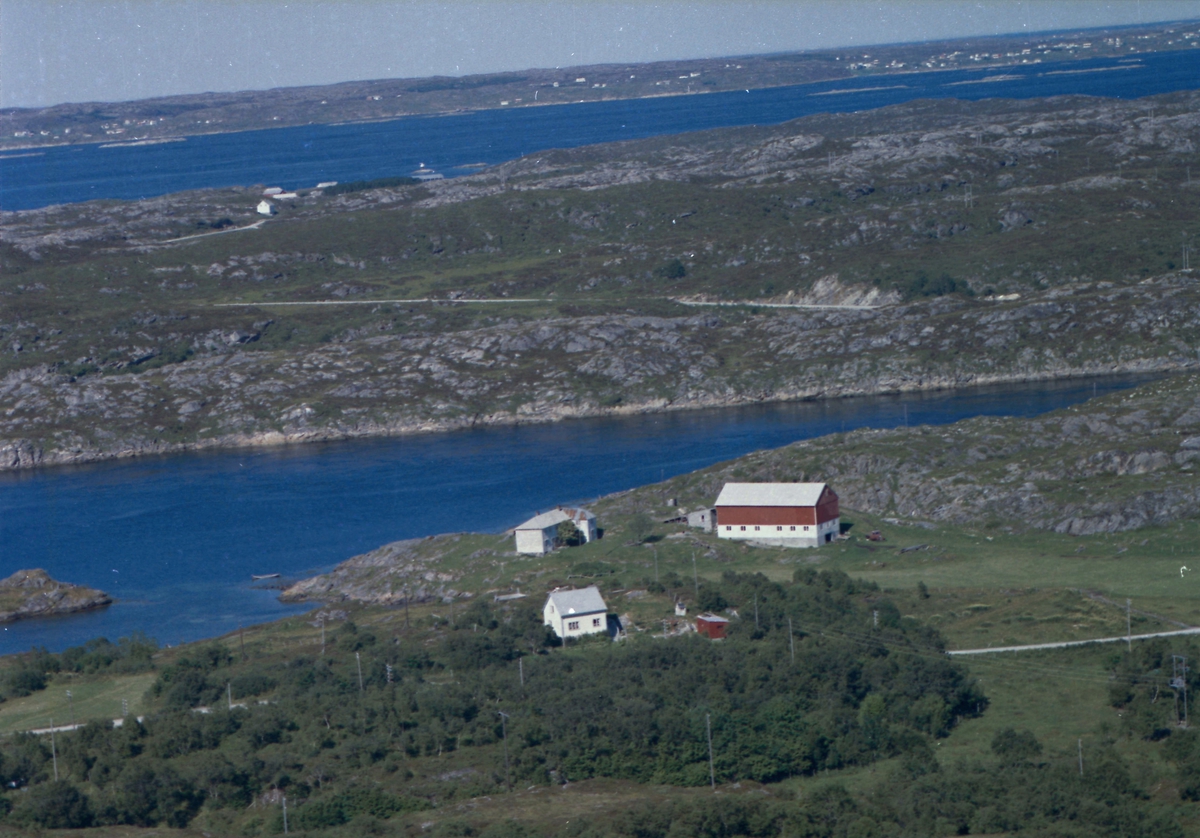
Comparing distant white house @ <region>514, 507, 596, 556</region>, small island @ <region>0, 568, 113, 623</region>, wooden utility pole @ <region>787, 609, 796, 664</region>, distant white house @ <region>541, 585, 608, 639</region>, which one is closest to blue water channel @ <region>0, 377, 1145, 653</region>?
small island @ <region>0, 568, 113, 623</region>

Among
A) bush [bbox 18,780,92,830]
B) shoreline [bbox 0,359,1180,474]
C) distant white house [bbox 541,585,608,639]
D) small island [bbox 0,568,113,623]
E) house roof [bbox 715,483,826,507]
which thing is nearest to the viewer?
bush [bbox 18,780,92,830]

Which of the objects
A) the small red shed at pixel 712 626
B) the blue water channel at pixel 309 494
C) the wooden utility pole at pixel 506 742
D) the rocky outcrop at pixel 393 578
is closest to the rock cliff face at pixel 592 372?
the blue water channel at pixel 309 494

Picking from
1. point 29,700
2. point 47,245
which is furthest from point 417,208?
point 29,700

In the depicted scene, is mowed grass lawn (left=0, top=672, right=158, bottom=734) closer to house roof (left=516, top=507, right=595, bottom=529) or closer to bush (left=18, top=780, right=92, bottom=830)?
bush (left=18, top=780, right=92, bottom=830)

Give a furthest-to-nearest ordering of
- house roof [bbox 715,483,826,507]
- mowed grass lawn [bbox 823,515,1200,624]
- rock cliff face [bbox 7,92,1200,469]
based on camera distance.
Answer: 1. rock cliff face [bbox 7,92,1200,469]
2. house roof [bbox 715,483,826,507]
3. mowed grass lawn [bbox 823,515,1200,624]

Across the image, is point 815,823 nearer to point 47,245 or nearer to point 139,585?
point 139,585

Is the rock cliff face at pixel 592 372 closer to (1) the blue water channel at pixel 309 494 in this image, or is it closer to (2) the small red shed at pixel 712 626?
(1) the blue water channel at pixel 309 494

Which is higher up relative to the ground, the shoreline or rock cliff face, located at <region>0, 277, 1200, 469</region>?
rock cliff face, located at <region>0, 277, 1200, 469</region>
